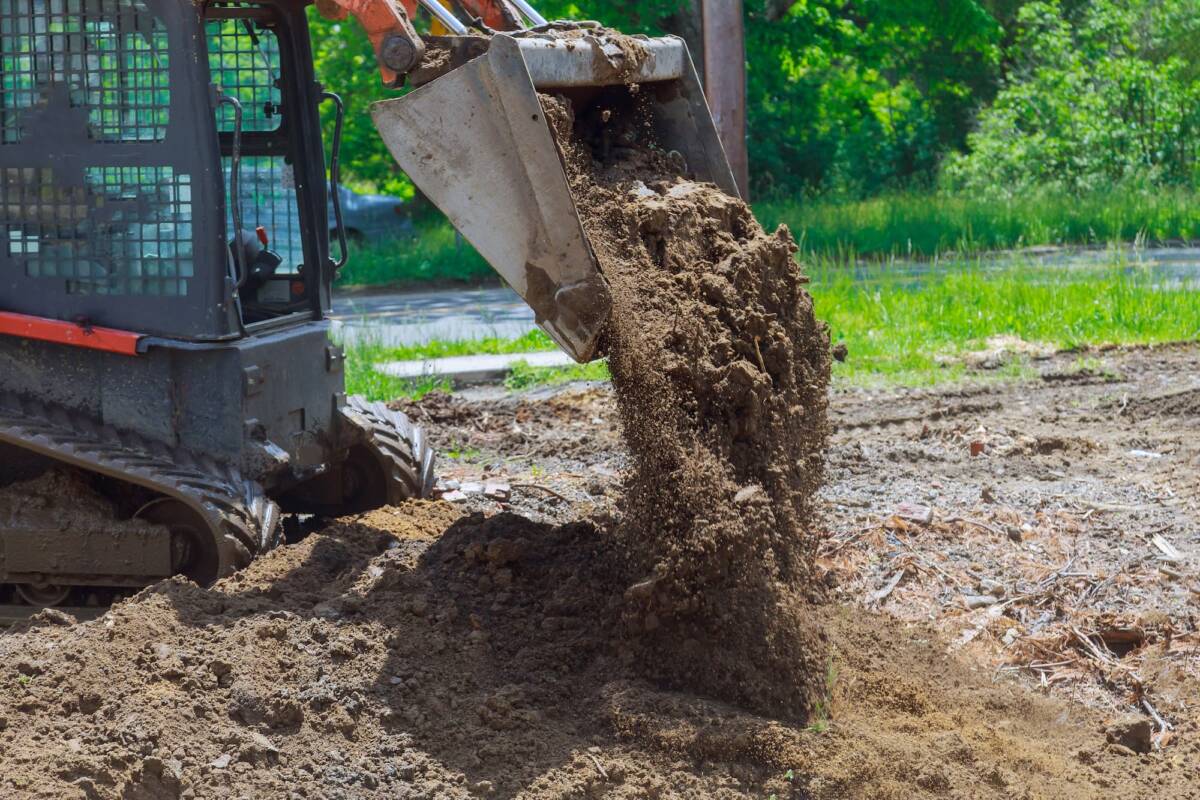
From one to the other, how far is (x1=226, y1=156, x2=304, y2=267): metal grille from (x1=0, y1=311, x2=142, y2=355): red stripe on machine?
3.53 ft

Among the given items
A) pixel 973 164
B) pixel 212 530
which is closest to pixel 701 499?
pixel 212 530

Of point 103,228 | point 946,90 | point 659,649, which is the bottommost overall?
point 659,649

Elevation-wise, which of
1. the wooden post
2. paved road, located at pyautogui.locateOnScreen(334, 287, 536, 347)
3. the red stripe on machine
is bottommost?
paved road, located at pyautogui.locateOnScreen(334, 287, 536, 347)

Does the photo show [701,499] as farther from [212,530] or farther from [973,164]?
[973,164]

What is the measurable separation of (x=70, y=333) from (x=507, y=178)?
1.98 metres

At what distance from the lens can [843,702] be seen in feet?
14.9

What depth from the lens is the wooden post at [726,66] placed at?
9.45m

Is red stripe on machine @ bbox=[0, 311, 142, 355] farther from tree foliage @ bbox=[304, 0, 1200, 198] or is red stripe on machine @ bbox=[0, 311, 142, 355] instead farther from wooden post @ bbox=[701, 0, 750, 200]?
tree foliage @ bbox=[304, 0, 1200, 198]

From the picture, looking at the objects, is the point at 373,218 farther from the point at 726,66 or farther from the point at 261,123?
the point at 261,123

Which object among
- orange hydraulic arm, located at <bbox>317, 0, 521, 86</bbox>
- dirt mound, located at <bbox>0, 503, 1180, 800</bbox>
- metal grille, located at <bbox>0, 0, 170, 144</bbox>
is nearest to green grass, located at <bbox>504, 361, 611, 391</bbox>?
dirt mound, located at <bbox>0, 503, 1180, 800</bbox>

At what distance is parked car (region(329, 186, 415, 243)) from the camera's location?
73.2 feet

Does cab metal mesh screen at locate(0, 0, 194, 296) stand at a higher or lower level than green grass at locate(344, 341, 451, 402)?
higher

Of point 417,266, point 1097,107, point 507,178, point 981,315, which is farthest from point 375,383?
point 1097,107

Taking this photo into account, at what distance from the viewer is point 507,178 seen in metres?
4.56
